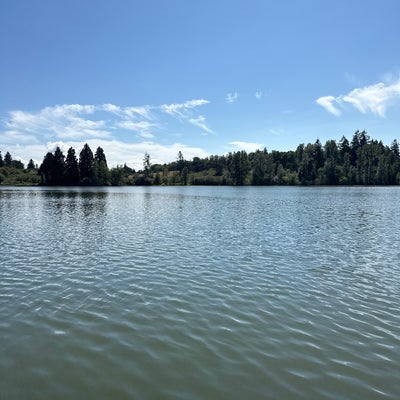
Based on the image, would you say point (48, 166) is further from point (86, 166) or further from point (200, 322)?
point (200, 322)

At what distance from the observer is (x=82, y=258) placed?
21.4 m

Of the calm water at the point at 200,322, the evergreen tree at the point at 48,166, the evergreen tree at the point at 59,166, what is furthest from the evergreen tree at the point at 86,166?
the calm water at the point at 200,322

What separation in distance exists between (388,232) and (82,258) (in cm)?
2885

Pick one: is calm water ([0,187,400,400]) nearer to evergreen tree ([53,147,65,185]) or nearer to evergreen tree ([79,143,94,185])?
evergreen tree ([79,143,94,185])

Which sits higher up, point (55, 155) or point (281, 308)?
point (55, 155)

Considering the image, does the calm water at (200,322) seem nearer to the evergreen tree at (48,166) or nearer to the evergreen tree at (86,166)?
the evergreen tree at (86,166)

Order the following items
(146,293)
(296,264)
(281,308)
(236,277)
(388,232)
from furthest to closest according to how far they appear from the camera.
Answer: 1. (388,232)
2. (296,264)
3. (236,277)
4. (146,293)
5. (281,308)

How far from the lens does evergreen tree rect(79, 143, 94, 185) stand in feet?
636

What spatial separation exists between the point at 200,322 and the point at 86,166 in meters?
198

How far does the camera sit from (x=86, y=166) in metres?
194

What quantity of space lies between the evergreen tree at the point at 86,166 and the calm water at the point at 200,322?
180320mm

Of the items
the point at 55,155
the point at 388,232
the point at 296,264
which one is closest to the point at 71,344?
the point at 296,264

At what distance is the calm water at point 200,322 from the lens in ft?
26.2

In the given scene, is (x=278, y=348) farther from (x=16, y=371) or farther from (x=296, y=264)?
(x=296, y=264)
